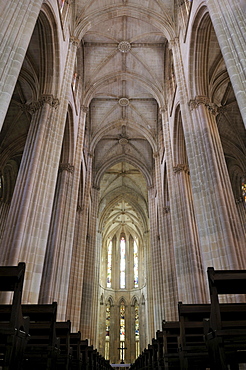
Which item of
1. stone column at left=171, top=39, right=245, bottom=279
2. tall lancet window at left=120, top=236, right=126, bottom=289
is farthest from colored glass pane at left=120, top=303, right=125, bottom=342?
stone column at left=171, top=39, right=245, bottom=279

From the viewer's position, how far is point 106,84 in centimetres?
2095

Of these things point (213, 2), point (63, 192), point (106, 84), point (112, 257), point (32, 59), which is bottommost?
point (63, 192)

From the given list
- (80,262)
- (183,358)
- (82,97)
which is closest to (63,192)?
(80,262)

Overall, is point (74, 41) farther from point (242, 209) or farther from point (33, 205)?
point (242, 209)

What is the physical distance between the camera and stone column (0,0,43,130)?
6.69m

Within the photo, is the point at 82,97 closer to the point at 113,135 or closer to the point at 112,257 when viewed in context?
the point at 113,135

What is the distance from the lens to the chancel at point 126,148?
688 cm

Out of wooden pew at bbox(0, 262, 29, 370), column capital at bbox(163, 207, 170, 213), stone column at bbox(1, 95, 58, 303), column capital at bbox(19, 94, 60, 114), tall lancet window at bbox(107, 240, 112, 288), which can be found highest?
tall lancet window at bbox(107, 240, 112, 288)

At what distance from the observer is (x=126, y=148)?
87.4ft

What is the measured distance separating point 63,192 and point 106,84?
9984 millimetres

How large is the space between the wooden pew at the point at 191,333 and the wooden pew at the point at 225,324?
70cm

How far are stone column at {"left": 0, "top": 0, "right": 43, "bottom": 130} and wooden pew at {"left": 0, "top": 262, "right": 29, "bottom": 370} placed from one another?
12.3 ft

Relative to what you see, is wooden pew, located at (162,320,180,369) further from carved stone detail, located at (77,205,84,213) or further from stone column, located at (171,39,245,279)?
carved stone detail, located at (77,205,84,213)

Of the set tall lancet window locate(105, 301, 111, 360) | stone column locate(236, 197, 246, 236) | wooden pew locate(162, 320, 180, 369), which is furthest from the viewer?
tall lancet window locate(105, 301, 111, 360)
